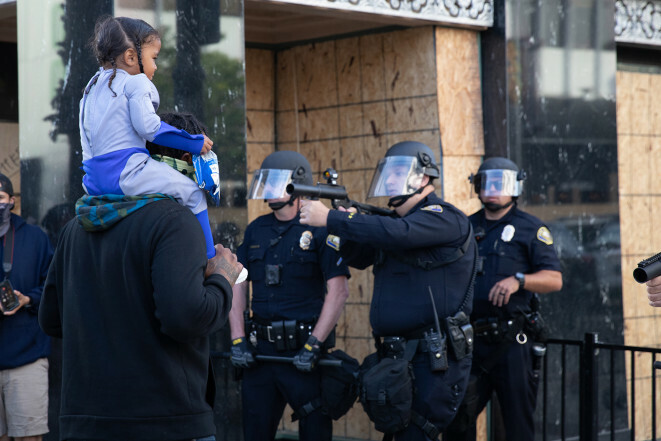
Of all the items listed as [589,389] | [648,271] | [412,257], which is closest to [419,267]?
[412,257]

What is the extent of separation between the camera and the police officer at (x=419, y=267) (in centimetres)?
515

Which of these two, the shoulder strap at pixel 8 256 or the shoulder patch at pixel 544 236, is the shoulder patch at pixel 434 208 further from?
the shoulder strap at pixel 8 256

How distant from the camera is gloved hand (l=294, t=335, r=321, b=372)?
5609 millimetres

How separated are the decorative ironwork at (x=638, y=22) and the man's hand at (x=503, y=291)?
3269 millimetres

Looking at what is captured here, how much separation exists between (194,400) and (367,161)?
5063mm

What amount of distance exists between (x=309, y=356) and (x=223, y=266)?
2.71 metres

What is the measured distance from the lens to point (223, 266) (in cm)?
301

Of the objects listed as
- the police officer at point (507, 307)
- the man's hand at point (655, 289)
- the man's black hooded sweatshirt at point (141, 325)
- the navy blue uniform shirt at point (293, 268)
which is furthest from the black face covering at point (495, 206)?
the man's black hooded sweatshirt at point (141, 325)

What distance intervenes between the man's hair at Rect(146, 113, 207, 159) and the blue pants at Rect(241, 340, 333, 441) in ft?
9.23

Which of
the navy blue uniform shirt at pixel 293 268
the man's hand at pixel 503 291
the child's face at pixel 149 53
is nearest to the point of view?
the child's face at pixel 149 53

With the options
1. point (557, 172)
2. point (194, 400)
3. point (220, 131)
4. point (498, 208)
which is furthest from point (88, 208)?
point (557, 172)

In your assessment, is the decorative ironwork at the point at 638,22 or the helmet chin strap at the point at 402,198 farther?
the decorative ironwork at the point at 638,22

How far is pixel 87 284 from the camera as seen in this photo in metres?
2.91

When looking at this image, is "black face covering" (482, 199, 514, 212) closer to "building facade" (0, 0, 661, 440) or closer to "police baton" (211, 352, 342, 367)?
"building facade" (0, 0, 661, 440)
